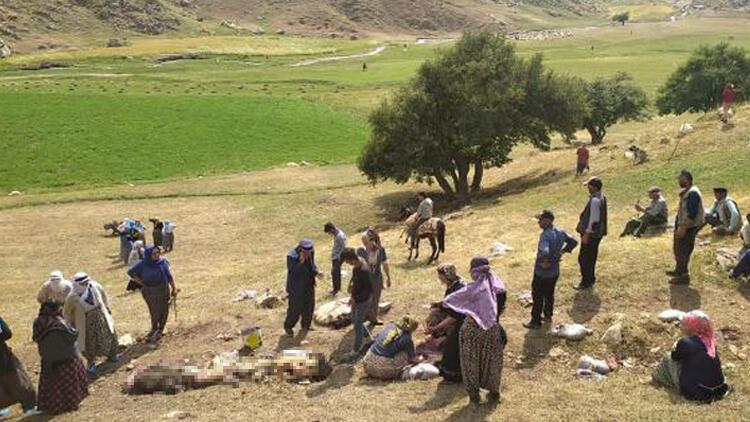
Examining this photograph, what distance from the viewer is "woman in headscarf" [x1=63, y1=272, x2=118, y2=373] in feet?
47.9

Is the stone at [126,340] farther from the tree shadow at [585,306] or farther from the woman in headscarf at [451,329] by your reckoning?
the tree shadow at [585,306]

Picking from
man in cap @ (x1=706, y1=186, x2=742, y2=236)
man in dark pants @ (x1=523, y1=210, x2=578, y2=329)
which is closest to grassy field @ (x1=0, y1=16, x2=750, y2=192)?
man in cap @ (x1=706, y1=186, x2=742, y2=236)

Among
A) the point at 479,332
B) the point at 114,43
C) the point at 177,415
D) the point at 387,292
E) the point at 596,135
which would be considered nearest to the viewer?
the point at 479,332

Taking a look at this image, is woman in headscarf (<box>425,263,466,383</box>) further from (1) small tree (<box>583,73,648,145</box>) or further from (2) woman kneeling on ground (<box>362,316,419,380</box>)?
(1) small tree (<box>583,73,648,145</box>)

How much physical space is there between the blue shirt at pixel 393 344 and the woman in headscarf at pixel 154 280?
5690 mm

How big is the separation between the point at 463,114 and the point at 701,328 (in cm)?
2887

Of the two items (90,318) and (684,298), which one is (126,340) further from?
(684,298)

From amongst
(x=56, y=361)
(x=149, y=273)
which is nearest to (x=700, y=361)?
(x=56, y=361)

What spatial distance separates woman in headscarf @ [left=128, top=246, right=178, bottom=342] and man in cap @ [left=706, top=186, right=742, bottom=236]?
13474 mm

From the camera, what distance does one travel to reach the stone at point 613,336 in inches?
546

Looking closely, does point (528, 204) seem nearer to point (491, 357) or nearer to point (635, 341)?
point (635, 341)

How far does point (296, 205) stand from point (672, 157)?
20.2 meters

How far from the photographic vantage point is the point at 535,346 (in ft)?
46.3

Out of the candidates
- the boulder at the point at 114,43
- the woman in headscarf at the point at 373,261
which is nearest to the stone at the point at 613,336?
the woman in headscarf at the point at 373,261
